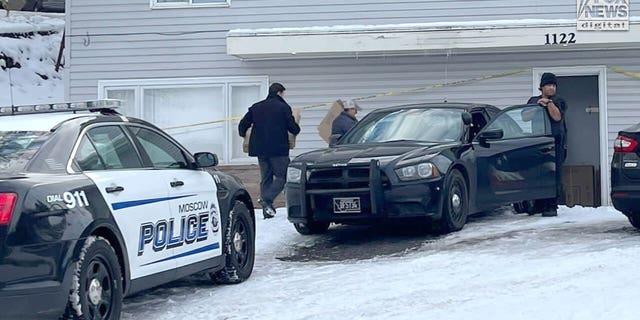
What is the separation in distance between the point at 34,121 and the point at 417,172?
4602 mm

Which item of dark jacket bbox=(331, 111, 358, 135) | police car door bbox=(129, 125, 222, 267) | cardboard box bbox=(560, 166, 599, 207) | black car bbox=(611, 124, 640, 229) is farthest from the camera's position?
cardboard box bbox=(560, 166, 599, 207)

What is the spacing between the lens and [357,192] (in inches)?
426

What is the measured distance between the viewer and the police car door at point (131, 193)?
23.3 ft

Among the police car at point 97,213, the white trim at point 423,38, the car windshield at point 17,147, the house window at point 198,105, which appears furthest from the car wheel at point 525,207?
the car windshield at point 17,147

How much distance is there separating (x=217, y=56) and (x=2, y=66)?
12977 millimetres

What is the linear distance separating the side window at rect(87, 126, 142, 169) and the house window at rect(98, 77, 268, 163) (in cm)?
872

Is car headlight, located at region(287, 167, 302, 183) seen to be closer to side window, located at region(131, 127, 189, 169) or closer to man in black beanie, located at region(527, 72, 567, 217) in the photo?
side window, located at region(131, 127, 189, 169)

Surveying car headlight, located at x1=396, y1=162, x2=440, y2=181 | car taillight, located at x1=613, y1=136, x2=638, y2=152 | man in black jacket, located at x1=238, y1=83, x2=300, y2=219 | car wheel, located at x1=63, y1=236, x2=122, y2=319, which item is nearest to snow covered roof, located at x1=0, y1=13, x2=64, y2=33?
man in black jacket, located at x1=238, y1=83, x2=300, y2=219

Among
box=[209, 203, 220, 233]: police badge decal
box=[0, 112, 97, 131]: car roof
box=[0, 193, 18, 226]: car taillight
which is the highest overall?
box=[0, 112, 97, 131]: car roof

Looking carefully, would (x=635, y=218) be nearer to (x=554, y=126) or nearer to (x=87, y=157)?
(x=554, y=126)

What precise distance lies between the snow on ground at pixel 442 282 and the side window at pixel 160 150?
1.09m

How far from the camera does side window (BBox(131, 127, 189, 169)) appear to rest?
320 inches

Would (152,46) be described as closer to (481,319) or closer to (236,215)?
(236,215)

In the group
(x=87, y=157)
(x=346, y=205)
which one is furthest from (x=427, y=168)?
(x=87, y=157)
